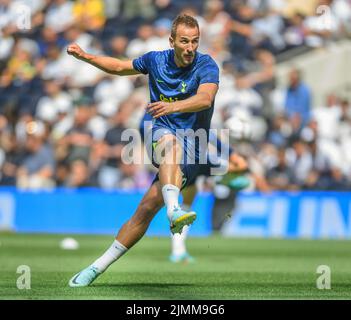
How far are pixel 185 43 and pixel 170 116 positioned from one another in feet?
2.37

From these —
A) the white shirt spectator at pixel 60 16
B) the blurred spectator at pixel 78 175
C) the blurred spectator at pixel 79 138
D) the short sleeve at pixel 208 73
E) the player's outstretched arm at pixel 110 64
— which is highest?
the white shirt spectator at pixel 60 16

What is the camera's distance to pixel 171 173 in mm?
9016

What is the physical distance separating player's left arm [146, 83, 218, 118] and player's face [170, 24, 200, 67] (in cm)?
35

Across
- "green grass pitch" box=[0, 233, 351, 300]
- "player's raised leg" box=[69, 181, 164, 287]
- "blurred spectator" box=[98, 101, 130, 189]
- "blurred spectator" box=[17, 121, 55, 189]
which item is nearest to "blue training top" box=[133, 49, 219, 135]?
"player's raised leg" box=[69, 181, 164, 287]

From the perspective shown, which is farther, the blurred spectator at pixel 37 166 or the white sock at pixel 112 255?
the blurred spectator at pixel 37 166

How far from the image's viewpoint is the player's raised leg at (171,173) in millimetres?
8727

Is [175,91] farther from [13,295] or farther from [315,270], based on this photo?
[315,270]

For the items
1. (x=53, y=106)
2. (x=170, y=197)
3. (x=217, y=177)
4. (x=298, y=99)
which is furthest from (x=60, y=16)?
(x=170, y=197)

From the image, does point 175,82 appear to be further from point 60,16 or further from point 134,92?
point 60,16

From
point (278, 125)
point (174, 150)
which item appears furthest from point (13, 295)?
point (278, 125)

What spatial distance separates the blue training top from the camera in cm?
938

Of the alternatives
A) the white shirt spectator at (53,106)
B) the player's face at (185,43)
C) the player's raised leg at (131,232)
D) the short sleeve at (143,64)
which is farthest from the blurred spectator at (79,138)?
the player's face at (185,43)

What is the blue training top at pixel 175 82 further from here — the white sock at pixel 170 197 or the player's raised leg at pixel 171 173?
the white sock at pixel 170 197

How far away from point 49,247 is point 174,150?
22.9ft
